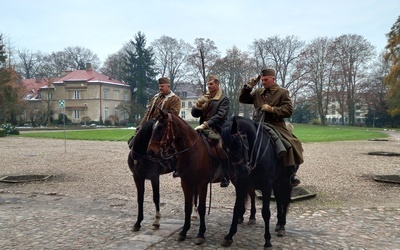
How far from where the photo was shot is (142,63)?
67.9m

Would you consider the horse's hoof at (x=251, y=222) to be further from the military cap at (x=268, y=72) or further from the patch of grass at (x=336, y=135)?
the patch of grass at (x=336, y=135)

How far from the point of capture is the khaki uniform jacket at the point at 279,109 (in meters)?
6.27

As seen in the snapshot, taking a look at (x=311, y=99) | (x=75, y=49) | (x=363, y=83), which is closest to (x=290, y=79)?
(x=311, y=99)

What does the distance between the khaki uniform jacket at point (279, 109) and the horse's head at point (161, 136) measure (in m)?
1.73

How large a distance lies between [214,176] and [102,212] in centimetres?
332

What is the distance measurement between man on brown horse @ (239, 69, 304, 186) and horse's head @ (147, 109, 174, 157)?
5.62ft

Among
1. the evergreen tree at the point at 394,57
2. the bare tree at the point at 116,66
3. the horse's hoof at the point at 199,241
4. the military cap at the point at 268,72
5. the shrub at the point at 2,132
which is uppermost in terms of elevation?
the bare tree at the point at 116,66

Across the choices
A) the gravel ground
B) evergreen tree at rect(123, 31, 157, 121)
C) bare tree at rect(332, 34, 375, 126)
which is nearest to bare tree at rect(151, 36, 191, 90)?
evergreen tree at rect(123, 31, 157, 121)

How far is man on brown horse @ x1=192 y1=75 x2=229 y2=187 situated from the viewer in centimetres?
649

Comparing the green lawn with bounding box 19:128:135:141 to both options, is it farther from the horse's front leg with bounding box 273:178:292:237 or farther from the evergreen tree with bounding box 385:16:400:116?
the evergreen tree with bounding box 385:16:400:116

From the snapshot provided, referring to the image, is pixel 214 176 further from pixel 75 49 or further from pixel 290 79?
pixel 75 49

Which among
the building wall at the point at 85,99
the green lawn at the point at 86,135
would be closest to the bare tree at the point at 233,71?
the green lawn at the point at 86,135

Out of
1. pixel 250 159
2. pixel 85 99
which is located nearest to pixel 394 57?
pixel 250 159

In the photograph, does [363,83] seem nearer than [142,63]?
Yes
